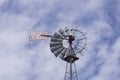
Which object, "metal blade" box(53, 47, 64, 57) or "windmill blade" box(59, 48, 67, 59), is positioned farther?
"metal blade" box(53, 47, 64, 57)

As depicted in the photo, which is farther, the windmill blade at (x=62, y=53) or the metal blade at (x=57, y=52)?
the metal blade at (x=57, y=52)

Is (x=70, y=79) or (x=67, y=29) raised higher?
(x=67, y=29)

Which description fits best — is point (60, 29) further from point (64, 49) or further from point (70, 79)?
point (70, 79)

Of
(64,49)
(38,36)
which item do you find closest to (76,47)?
(64,49)

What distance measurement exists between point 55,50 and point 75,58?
3521 mm

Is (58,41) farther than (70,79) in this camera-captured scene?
Yes

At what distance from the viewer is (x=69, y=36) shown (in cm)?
5044

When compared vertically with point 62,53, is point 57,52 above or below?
above

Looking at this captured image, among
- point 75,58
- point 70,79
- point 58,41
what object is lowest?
point 70,79

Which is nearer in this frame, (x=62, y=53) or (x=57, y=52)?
(x=62, y=53)

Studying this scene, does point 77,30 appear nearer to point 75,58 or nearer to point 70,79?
point 75,58

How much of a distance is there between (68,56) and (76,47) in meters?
2.33

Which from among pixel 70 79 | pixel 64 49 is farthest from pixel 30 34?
pixel 70 79

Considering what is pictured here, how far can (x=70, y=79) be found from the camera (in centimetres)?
4681
